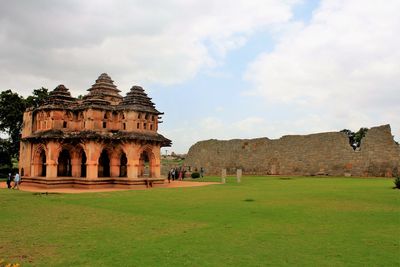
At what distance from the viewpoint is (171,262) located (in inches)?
234

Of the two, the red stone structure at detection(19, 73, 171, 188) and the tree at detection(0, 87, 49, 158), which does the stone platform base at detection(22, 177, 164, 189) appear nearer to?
the red stone structure at detection(19, 73, 171, 188)

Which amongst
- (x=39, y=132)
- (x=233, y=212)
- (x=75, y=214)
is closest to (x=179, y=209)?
(x=233, y=212)

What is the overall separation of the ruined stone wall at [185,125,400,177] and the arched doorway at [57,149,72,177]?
1716cm

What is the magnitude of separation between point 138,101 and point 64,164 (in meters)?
6.57

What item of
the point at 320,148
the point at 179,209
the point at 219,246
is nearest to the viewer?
the point at 219,246

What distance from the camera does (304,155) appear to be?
32.5 m

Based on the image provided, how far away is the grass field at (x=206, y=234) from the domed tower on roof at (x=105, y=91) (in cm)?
1277

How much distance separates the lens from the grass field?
6.12 meters

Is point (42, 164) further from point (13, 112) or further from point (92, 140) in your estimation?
point (13, 112)

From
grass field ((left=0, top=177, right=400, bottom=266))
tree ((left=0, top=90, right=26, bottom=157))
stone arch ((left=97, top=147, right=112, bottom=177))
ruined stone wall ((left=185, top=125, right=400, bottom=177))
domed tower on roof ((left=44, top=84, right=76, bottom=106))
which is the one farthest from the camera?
tree ((left=0, top=90, right=26, bottom=157))

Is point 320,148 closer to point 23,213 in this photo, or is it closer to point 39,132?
point 39,132

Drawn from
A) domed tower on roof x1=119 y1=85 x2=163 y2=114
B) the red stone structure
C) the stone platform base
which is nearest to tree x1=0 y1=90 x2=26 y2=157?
the red stone structure

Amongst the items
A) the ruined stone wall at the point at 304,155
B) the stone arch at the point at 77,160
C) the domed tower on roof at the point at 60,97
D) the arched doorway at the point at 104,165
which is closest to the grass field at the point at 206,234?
the stone arch at the point at 77,160

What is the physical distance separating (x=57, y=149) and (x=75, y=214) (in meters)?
13.0
